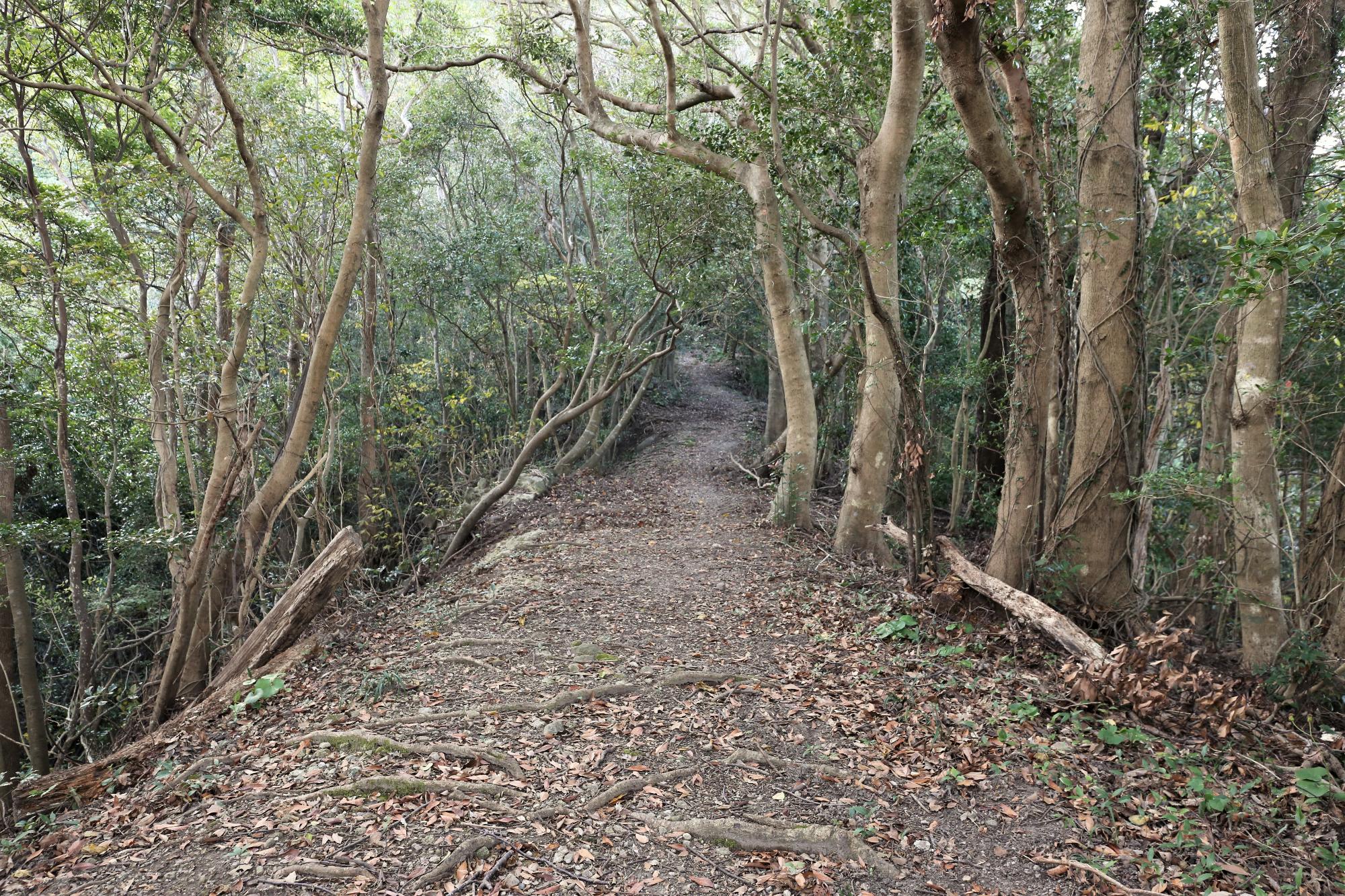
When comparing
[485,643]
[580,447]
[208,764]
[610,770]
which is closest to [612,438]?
[580,447]

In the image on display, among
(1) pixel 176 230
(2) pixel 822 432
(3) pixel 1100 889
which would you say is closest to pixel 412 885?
(3) pixel 1100 889

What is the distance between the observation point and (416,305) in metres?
15.9

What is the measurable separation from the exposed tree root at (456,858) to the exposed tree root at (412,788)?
402mm

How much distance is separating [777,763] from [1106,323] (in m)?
4.65

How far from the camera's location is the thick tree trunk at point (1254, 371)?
4.42 m

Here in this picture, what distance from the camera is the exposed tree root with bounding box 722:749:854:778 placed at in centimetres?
444

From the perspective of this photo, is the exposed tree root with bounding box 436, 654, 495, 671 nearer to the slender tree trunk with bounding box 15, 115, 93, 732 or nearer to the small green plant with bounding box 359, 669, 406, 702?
the small green plant with bounding box 359, 669, 406, 702

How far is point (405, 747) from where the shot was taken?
15.1 ft

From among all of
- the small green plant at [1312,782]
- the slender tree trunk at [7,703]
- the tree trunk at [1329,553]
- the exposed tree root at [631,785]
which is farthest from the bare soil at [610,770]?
the slender tree trunk at [7,703]

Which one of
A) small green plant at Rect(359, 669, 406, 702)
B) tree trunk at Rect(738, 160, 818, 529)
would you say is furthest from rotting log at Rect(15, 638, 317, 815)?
tree trunk at Rect(738, 160, 818, 529)

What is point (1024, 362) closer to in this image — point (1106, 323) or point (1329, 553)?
point (1106, 323)

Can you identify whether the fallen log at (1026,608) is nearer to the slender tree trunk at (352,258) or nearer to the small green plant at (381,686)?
the small green plant at (381,686)

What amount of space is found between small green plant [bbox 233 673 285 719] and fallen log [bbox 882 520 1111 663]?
5516 mm

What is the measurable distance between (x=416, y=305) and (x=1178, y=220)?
13518 mm
